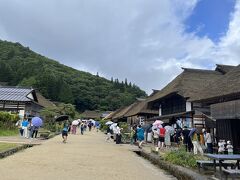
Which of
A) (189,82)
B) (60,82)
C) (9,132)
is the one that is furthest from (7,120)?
(60,82)

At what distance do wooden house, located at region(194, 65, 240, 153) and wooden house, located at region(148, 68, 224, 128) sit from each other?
1.35 metres

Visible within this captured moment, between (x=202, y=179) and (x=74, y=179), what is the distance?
10.4ft

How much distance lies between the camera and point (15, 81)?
7956 centimetres

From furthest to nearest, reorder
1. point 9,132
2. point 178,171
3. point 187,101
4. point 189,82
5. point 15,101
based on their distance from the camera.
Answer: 1. point 15,101
2. point 9,132
3. point 189,82
4. point 187,101
5. point 178,171

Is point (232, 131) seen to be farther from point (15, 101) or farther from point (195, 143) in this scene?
point (15, 101)

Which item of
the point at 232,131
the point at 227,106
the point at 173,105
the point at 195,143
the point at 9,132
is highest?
the point at 173,105

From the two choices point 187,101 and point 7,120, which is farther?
point 7,120

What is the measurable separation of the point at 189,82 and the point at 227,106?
11.6 metres

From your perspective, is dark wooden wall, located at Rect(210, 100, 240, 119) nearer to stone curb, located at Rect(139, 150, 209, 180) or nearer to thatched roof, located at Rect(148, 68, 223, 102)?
stone curb, located at Rect(139, 150, 209, 180)

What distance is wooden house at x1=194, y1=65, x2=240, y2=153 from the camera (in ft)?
44.3

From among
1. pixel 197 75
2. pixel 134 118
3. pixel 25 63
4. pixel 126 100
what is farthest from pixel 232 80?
pixel 126 100

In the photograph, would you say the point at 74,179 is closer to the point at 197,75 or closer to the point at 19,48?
the point at 197,75

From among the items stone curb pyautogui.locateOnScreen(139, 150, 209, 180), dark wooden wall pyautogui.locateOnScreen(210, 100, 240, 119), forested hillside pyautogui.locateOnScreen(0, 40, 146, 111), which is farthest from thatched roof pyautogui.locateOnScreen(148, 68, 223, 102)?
forested hillside pyautogui.locateOnScreen(0, 40, 146, 111)

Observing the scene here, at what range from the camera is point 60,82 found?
88.4 m
